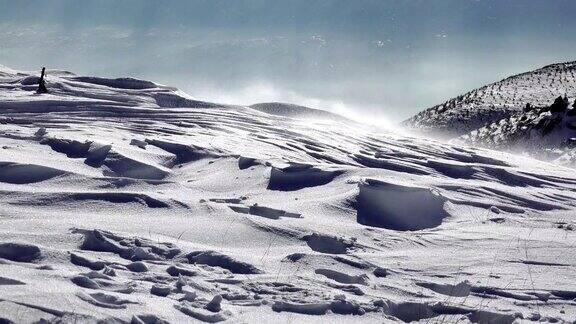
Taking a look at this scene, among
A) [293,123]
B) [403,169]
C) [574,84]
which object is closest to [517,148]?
[293,123]

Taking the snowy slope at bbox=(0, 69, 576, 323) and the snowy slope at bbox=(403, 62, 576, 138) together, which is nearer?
the snowy slope at bbox=(0, 69, 576, 323)

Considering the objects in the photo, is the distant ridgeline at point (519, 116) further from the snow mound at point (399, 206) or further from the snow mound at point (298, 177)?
the snow mound at point (399, 206)

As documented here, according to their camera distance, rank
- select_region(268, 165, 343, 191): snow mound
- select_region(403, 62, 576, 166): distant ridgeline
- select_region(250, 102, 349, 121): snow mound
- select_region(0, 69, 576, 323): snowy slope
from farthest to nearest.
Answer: select_region(403, 62, 576, 166): distant ridgeline
select_region(250, 102, 349, 121): snow mound
select_region(268, 165, 343, 191): snow mound
select_region(0, 69, 576, 323): snowy slope

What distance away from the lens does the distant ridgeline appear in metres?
27.4

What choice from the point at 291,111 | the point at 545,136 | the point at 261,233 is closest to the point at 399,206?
the point at 261,233

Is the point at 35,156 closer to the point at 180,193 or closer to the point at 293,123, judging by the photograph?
the point at 180,193

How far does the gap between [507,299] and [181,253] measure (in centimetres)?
279

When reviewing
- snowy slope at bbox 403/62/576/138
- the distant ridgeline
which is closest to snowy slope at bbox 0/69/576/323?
the distant ridgeline

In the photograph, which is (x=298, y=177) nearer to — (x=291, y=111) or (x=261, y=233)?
(x=261, y=233)

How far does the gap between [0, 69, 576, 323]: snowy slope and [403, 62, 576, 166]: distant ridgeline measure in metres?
14.5

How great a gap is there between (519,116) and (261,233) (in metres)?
33.3

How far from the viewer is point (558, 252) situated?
683cm

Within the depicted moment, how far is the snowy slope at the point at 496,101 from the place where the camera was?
45.3 m

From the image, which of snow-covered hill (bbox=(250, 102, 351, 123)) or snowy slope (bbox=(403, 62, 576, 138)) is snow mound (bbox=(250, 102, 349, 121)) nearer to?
snow-covered hill (bbox=(250, 102, 351, 123))
